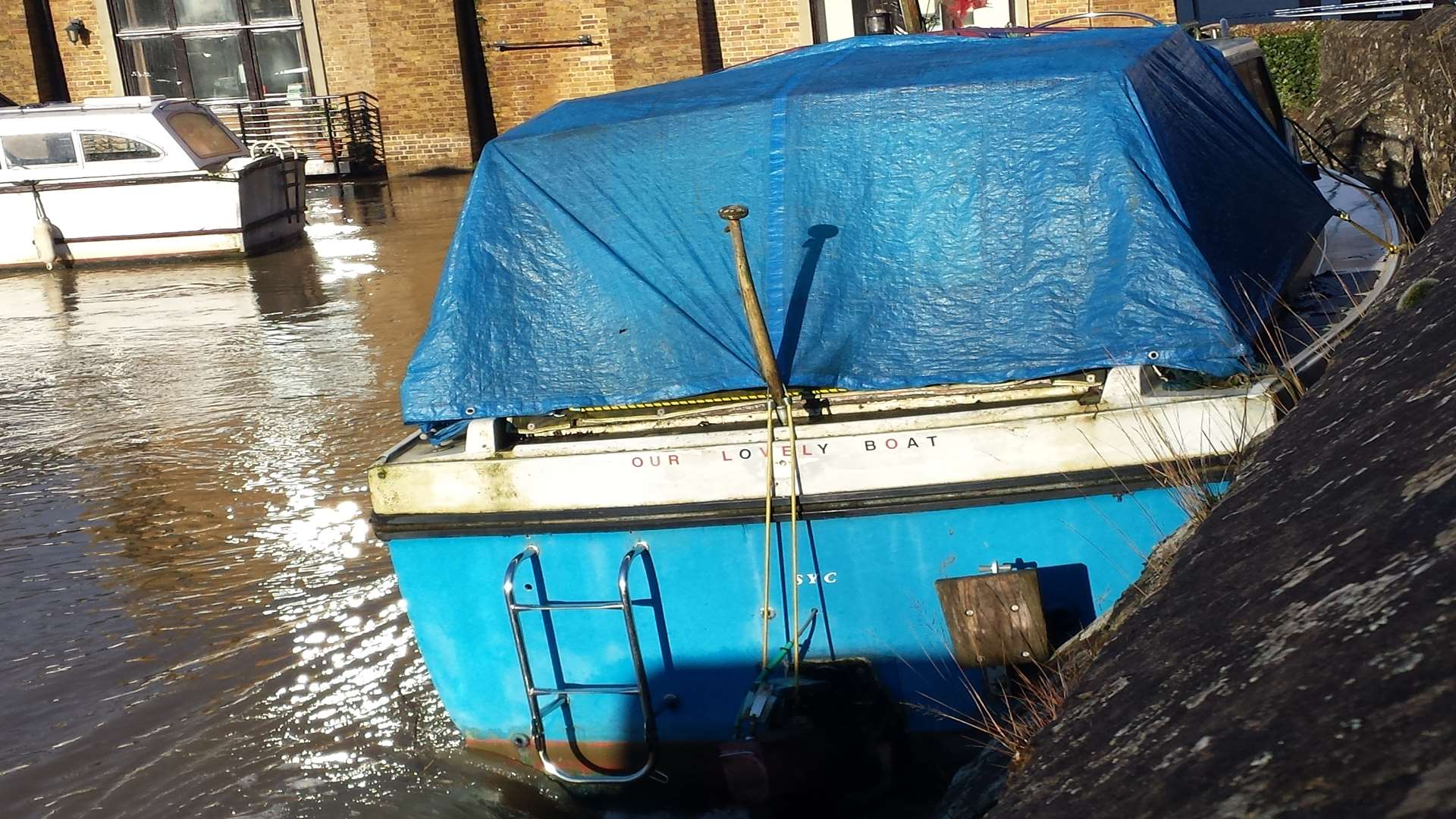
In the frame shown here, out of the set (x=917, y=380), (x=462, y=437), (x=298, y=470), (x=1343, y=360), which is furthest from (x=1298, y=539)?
(x=298, y=470)

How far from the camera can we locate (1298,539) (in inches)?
96.0

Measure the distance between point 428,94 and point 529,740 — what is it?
1977cm

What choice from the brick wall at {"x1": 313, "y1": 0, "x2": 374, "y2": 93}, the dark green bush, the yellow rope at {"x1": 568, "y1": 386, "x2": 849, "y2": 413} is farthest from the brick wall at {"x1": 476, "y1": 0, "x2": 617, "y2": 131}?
the yellow rope at {"x1": 568, "y1": 386, "x2": 849, "y2": 413}

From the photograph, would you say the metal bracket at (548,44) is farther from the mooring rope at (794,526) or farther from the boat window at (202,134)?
the mooring rope at (794,526)

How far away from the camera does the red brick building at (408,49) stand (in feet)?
72.3

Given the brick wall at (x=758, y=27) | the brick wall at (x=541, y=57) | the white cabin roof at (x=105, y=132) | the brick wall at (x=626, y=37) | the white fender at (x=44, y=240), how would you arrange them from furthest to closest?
1. the brick wall at (x=541, y=57)
2. the brick wall at (x=758, y=27)
3. the brick wall at (x=626, y=37)
4. the white fender at (x=44, y=240)
5. the white cabin roof at (x=105, y=132)

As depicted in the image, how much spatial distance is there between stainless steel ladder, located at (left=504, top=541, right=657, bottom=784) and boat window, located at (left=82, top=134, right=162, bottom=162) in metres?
14.0

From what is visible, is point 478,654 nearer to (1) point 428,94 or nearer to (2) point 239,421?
(2) point 239,421

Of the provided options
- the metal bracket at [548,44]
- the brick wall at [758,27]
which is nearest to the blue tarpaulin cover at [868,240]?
the brick wall at [758,27]

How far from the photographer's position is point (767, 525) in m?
4.35

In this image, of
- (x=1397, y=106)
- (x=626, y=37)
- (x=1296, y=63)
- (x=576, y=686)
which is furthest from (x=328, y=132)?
(x=576, y=686)

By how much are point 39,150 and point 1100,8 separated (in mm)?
14550

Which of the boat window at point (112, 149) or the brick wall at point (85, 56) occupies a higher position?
the brick wall at point (85, 56)

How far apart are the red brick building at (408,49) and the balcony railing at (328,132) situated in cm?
17
